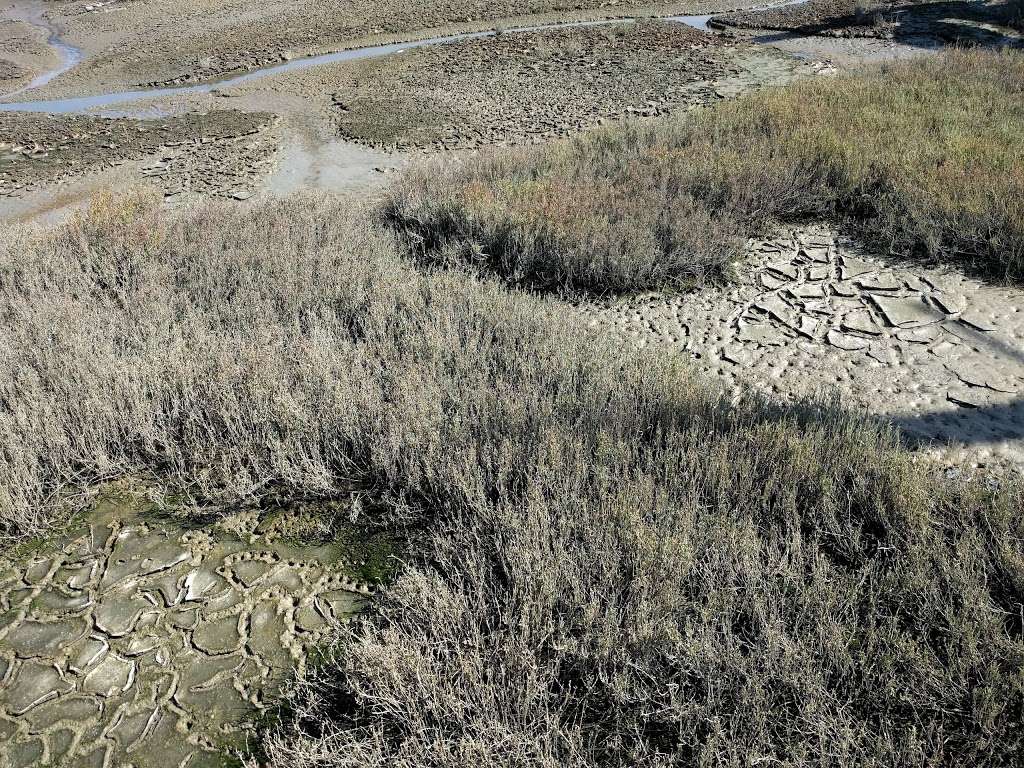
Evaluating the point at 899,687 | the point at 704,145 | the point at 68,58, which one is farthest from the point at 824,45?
the point at 68,58

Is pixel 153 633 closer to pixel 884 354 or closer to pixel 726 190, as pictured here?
pixel 884 354

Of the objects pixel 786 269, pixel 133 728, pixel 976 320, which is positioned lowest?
pixel 133 728

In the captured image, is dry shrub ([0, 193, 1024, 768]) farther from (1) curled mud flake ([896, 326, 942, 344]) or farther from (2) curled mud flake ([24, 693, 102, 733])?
(1) curled mud flake ([896, 326, 942, 344])

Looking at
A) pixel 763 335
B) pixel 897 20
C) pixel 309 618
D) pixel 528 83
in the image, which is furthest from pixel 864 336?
pixel 897 20

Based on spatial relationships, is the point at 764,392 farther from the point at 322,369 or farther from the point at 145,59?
the point at 145,59

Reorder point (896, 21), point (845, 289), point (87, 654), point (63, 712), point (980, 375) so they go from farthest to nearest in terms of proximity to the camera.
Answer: point (896, 21) → point (845, 289) → point (980, 375) → point (87, 654) → point (63, 712)

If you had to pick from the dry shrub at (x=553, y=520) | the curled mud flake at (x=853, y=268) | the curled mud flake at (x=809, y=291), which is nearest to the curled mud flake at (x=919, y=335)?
the curled mud flake at (x=809, y=291)

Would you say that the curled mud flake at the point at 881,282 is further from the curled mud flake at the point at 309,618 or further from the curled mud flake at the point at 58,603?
the curled mud flake at the point at 58,603

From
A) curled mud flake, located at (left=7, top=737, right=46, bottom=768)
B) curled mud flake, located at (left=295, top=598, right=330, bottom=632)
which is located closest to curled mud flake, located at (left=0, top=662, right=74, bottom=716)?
curled mud flake, located at (left=7, top=737, right=46, bottom=768)
